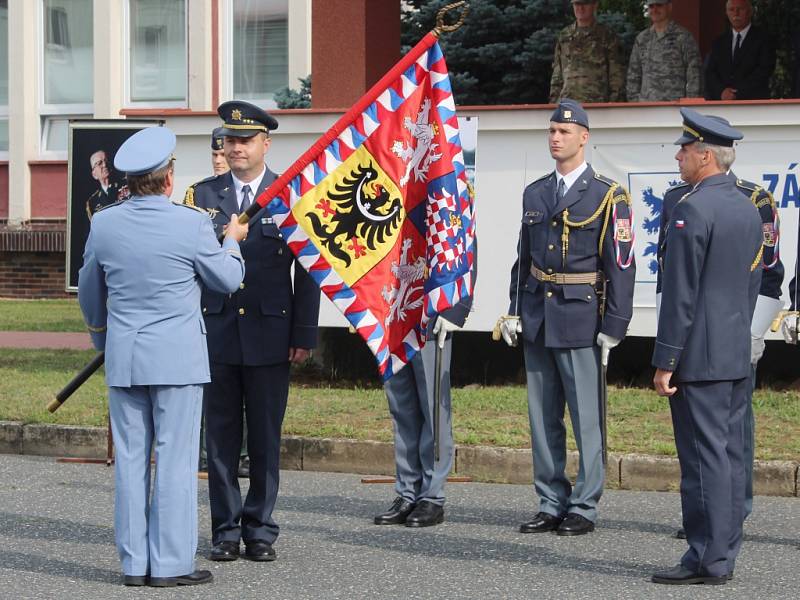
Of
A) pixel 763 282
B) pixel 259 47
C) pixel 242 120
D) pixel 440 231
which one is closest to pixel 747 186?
pixel 763 282

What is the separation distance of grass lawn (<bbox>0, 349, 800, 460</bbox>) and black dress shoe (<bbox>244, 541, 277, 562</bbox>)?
2.73m

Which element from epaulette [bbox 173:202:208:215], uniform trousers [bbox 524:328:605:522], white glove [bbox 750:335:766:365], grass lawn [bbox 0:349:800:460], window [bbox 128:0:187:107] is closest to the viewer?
epaulette [bbox 173:202:208:215]

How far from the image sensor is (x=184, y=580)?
655 cm

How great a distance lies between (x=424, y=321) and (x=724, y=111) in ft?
16.0

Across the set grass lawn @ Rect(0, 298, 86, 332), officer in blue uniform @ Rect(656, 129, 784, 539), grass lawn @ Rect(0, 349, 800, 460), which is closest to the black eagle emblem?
officer in blue uniform @ Rect(656, 129, 784, 539)

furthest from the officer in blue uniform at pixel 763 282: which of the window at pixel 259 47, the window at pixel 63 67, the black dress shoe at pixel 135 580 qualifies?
the window at pixel 63 67

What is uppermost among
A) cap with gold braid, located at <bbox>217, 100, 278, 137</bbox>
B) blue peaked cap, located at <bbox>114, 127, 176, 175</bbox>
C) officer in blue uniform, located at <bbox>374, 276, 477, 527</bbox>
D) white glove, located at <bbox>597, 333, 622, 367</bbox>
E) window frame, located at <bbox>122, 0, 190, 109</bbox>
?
window frame, located at <bbox>122, 0, 190, 109</bbox>

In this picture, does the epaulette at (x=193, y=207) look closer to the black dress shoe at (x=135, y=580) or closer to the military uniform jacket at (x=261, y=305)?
the military uniform jacket at (x=261, y=305)

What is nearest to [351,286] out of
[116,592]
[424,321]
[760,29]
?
[424,321]

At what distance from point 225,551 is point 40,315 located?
14.1 m

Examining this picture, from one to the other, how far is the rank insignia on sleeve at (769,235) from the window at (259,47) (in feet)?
49.5

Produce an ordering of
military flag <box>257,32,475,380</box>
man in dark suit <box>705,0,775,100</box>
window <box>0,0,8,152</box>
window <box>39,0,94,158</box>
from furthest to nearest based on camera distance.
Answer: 1. window <box>0,0,8,152</box>
2. window <box>39,0,94,158</box>
3. man in dark suit <box>705,0,775,100</box>
4. military flag <box>257,32,475,380</box>

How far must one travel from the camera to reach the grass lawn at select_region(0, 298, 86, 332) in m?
18.7

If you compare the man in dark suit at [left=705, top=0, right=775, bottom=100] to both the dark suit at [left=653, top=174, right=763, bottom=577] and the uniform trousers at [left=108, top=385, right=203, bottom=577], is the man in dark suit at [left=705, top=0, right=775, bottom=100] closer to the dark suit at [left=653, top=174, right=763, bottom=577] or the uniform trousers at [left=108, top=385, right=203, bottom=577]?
the dark suit at [left=653, top=174, right=763, bottom=577]
